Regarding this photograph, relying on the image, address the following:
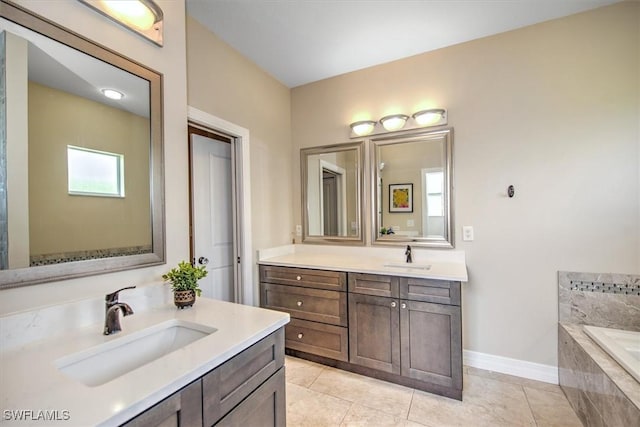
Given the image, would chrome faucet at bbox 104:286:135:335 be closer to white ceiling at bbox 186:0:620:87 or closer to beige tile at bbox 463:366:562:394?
white ceiling at bbox 186:0:620:87

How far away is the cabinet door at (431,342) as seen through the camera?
1.89 metres

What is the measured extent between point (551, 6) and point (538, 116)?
2.43 ft

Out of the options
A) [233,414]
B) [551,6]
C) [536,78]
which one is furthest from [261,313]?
[551,6]

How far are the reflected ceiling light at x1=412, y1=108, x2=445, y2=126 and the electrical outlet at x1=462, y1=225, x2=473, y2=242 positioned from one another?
0.96 m

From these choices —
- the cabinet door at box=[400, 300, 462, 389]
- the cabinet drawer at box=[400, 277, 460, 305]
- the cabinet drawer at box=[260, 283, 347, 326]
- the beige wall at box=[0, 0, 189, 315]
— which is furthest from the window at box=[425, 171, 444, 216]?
the beige wall at box=[0, 0, 189, 315]

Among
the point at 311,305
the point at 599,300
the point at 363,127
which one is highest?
the point at 363,127

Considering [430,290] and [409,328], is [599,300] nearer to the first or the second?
[430,290]

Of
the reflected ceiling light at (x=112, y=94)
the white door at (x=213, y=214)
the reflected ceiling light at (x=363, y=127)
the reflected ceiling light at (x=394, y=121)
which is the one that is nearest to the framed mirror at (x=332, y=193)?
the reflected ceiling light at (x=363, y=127)

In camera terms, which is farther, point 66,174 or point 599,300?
point 599,300

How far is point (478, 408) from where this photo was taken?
1.84m

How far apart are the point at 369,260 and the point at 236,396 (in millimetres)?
1813

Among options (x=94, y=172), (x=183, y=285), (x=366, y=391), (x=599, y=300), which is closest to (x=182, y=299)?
(x=183, y=285)

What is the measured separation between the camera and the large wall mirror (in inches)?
39.4

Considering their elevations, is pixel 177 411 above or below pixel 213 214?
below
